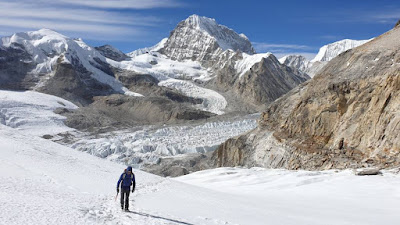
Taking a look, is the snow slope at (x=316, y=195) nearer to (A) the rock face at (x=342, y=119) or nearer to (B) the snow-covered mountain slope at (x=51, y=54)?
(A) the rock face at (x=342, y=119)

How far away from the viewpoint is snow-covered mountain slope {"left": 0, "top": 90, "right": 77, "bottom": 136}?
10288 cm

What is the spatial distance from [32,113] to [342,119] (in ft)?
329

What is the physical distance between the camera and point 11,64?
157000 millimetres

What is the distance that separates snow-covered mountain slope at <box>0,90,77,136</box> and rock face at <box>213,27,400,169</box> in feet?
248

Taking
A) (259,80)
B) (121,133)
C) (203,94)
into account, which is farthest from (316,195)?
(203,94)

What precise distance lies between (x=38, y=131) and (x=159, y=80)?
8490 cm

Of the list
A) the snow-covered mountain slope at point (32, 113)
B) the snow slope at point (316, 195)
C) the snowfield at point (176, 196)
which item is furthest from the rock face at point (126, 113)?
the snow slope at point (316, 195)

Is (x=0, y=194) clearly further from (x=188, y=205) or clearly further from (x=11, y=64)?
(x=11, y=64)

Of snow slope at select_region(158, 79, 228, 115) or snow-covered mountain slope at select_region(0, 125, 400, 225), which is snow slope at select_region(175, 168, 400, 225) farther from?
snow slope at select_region(158, 79, 228, 115)

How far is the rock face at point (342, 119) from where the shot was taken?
2413cm

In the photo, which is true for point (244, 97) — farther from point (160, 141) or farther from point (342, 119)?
point (342, 119)

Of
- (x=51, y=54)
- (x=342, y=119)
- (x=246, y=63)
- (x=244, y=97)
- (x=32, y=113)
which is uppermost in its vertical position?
(x=246, y=63)

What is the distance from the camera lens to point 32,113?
112 metres

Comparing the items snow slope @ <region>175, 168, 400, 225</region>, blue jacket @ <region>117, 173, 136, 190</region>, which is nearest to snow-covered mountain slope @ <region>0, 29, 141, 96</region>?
snow slope @ <region>175, 168, 400, 225</region>
